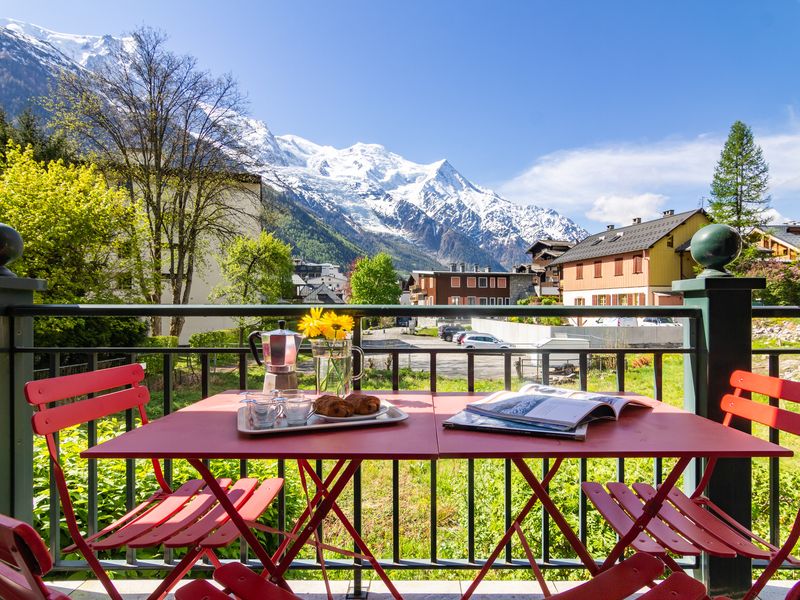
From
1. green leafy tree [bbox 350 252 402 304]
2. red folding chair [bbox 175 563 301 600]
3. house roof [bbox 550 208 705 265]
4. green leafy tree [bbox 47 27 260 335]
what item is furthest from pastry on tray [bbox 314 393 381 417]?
green leafy tree [bbox 350 252 402 304]

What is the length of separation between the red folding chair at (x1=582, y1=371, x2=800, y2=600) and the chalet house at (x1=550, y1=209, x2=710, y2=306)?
25821mm

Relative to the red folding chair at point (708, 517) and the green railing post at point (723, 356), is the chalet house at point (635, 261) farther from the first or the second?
the red folding chair at point (708, 517)

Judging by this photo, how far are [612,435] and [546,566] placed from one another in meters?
1.10

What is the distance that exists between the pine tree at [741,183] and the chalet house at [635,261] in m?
1.29

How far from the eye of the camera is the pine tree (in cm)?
2814

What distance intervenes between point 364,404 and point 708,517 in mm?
1183

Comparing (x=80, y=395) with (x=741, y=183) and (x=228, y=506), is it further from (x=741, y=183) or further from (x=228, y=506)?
(x=741, y=183)

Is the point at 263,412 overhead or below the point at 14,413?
overhead

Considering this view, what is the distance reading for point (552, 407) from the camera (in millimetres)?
1285

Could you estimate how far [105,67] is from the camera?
48.1ft

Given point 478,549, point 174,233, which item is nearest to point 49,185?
point 174,233

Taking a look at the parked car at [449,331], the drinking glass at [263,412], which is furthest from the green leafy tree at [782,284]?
the drinking glass at [263,412]

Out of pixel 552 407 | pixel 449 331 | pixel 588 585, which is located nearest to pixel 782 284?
pixel 449 331

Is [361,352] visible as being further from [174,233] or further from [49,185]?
[174,233]
